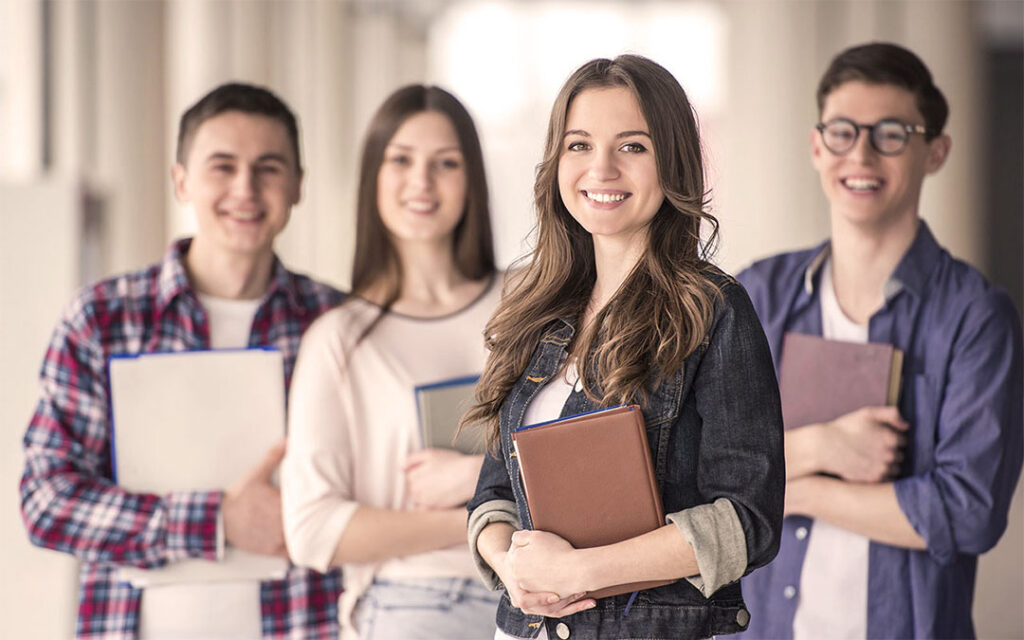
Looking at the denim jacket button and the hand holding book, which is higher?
the hand holding book

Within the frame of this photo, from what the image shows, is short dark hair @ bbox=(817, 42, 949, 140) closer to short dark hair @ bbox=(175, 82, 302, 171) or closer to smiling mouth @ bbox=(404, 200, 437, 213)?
smiling mouth @ bbox=(404, 200, 437, 213)

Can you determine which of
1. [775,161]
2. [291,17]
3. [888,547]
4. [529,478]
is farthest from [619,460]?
[291,17]

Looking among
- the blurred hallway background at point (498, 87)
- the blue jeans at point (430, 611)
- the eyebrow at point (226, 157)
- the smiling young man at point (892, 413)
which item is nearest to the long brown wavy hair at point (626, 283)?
the blue jeans at point (430, 611)

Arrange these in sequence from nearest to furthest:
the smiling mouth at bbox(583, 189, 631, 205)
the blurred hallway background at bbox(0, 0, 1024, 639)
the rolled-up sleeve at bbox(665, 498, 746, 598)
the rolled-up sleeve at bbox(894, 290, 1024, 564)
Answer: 1. the rolled-up sleeve at bbox(665, 498, 746, 598)
2. the smiling mouth at bbox(583, 189, 631, 205)
3. the rolled-up sleeve at bbox(894, 290, 1024, 564)
4. the blurred hallway background at bbox(0, 0, 1024, 639)

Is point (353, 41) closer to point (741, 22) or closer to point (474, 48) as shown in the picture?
point (474, 48)

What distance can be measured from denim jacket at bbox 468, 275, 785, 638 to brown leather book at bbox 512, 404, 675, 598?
4cm

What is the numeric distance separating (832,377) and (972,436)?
26 cm

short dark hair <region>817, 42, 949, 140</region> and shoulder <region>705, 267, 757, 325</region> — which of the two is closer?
shoulder <region>705, 267, 757, 325</region>

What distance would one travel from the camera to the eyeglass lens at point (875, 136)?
196 centimetres

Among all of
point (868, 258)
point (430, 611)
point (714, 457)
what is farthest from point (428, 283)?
point (714, 457)

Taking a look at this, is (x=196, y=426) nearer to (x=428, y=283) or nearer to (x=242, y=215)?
(x=242, y=215)

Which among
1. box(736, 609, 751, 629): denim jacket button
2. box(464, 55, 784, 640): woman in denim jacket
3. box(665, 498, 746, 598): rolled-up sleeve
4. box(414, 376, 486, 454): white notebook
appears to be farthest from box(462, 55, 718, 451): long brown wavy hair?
box(414, 376, 486, 454): white notebook

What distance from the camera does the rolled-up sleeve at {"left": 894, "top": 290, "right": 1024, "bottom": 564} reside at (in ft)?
5.85

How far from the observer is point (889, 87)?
6.48ft
